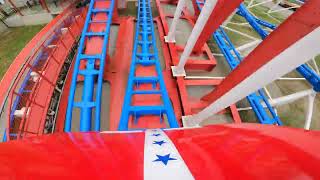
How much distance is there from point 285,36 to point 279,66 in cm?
26

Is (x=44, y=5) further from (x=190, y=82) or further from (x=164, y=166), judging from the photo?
(x=164, y=166)

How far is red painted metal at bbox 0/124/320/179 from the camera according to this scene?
3.07 feet

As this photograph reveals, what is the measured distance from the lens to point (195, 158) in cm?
120

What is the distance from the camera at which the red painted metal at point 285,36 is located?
1.38 meters

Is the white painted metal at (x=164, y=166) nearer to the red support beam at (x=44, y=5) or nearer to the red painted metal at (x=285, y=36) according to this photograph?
the red painted metal at (x=285, y=36)

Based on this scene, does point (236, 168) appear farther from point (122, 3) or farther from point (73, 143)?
point (122, 3)

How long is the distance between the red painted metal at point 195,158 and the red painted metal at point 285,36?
71cm

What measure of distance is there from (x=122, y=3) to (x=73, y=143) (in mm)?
7415

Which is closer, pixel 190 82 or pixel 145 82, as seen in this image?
pixel 145 82

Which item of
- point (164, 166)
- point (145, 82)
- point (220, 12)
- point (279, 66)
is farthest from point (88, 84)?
point (279, 66)

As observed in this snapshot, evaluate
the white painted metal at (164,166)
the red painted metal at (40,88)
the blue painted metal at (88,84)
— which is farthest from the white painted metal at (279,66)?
the red painted metal at (40,88)

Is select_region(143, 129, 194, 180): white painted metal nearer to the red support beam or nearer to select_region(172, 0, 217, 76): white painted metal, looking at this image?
select_region(172, 0, 217, 76): white painted metal

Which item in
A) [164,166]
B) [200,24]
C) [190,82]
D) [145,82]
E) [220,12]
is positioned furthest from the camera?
[190,82]

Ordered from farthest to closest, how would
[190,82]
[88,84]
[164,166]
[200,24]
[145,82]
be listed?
[190,82] → [145,82] → [88,84] → [200,24] → [164,166]
